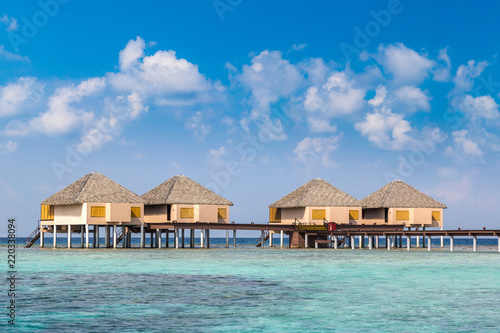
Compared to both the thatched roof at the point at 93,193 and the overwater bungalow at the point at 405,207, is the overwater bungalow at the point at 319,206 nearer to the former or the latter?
the overwater bungalow at the point at 405,207

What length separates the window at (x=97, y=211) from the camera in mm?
58281

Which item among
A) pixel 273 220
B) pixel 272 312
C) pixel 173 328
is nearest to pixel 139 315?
pixel 173 328

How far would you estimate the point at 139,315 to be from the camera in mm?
18828

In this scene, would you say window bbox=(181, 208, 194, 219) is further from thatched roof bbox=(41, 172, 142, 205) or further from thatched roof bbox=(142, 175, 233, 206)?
thatched roof bbox=(41, 172, 142, 205)

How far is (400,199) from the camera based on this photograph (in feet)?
229

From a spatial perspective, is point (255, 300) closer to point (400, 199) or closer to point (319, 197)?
point (319, 197)

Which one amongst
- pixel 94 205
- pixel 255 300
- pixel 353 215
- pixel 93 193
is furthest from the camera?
pixel 353 215

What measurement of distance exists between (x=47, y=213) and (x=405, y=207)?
33453mm

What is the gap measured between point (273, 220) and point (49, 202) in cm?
2223

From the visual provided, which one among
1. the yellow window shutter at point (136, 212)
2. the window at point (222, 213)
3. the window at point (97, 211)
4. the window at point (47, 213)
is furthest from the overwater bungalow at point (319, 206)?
the window at point (47, 213)

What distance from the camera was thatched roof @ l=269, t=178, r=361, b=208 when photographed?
66.0 meters

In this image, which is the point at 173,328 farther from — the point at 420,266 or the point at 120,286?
the point at 420,266

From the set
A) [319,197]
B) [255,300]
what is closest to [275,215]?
[319,197]

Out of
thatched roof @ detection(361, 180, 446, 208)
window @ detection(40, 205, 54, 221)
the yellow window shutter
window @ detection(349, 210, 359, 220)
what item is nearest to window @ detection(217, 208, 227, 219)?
the yellow window shutter
